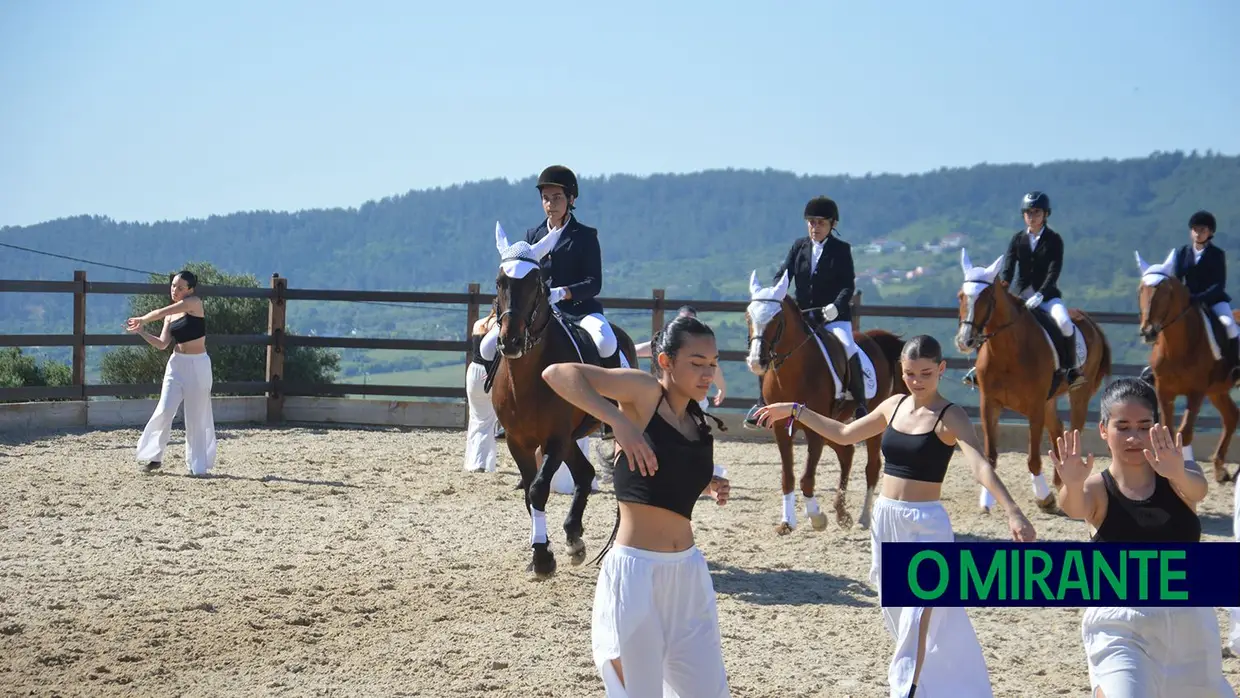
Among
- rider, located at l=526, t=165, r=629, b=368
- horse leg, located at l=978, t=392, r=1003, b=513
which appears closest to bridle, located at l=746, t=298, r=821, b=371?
rider, located at l=526, t=165, r=629, b=368

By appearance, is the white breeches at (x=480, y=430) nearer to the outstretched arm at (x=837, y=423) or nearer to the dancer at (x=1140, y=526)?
the outstretched arm at (x=837, y=423)

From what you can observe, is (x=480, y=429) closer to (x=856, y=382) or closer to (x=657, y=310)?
(x=856, y=382)

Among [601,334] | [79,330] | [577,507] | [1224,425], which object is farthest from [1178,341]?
[79,330]

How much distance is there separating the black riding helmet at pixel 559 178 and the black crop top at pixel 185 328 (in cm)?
448

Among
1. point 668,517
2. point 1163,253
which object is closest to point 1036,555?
point 668,517

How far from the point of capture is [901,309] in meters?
17.5

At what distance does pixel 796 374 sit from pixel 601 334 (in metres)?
1.87

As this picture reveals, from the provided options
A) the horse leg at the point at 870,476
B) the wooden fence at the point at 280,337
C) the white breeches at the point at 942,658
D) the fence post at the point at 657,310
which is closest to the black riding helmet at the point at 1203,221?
the wooden fence at the point at 280,337

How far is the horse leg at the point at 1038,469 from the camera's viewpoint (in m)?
11.3

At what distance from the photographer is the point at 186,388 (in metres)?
11.8

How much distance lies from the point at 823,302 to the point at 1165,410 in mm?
4852

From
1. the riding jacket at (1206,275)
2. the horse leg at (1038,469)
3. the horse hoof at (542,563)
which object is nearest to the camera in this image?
the horse hoof at (542,563)

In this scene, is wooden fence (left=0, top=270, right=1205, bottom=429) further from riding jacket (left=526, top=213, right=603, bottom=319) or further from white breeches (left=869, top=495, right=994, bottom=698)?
white breeches (left=869, top=495, right=994, bottom=698)

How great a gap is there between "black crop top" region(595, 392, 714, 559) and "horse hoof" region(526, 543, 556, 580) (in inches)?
148
